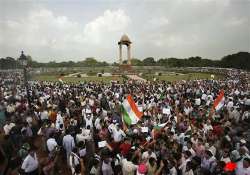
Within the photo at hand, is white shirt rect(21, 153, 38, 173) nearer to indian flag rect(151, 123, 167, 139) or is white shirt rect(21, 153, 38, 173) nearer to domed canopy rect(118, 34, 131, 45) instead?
indian flag rect(151, 123, 167, 139)

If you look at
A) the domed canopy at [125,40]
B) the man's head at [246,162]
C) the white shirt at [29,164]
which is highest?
the domed canopy at [125,40]

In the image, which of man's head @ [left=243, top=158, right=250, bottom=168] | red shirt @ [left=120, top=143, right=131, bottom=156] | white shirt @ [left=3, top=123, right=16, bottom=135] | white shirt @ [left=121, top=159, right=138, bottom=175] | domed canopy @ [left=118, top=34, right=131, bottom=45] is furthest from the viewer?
domed canopy @ [left=118, top=34, right=131, bottom=45]

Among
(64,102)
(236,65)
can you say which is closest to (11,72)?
(64,102)

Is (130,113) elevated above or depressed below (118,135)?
above

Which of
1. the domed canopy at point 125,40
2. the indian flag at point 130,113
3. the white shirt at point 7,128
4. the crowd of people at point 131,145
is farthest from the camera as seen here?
the domed canopy at point 125,40

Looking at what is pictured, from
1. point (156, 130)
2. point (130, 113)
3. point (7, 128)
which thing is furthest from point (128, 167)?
point (7, 128)

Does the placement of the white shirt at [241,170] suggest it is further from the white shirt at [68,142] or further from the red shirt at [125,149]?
the white shirt at [68,142]

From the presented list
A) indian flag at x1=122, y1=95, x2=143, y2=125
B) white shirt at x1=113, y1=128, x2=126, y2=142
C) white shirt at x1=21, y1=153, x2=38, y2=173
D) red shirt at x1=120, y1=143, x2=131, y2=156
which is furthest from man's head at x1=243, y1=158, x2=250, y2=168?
indian flag at x1=122, y1=95, x2=143, y2=125

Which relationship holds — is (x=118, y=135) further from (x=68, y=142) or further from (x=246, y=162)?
(x=246, y=162)

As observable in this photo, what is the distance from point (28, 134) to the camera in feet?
37.9

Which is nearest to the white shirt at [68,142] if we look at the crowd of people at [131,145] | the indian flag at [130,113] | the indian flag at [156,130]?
the crowd of people at [131,145]

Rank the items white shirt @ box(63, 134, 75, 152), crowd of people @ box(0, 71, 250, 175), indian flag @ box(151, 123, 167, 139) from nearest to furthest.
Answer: crowd of people @ box(0, 71, 250, 175)
white shirt @ box(63, 134, 75, 152)
indian flag @ box(151, 123, 167, 139)

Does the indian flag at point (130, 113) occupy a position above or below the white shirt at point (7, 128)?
above

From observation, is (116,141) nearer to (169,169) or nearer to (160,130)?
(160,130)
